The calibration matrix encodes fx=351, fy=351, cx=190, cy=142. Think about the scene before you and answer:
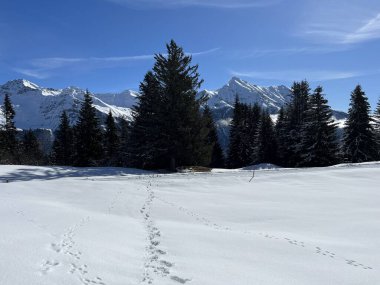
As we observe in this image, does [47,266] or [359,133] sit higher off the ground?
[359,133]

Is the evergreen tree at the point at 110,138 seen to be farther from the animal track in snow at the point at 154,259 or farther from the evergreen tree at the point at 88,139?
the animal track in snow at the point at 154,259

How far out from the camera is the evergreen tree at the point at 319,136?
36.9m

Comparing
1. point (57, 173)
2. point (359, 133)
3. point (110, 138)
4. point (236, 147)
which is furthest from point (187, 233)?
point (236, 147)

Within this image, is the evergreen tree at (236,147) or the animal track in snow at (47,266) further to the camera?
the evergreen tree at (236,147)

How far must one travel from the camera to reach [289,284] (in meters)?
7.18

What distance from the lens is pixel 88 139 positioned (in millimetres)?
39688

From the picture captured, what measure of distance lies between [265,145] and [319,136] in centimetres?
1257

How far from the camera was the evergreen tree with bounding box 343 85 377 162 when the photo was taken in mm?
37844

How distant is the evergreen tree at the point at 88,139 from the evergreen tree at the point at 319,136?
22.9 m

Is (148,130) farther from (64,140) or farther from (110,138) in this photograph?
(64,140)

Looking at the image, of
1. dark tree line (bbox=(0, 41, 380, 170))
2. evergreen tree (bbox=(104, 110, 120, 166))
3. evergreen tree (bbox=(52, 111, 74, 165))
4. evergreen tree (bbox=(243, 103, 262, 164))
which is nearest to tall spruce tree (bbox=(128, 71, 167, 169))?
dark tree line (bbox=(0, 41, 380, 170))

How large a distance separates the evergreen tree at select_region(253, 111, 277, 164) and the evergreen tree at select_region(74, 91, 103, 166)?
71.5 ft

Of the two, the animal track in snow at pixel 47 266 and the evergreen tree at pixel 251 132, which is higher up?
the evergreen tree at pixel 251 132

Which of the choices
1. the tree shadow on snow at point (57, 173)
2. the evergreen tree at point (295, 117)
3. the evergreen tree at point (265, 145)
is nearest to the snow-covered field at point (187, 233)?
the tree shadow on snow at point (57, 173)
